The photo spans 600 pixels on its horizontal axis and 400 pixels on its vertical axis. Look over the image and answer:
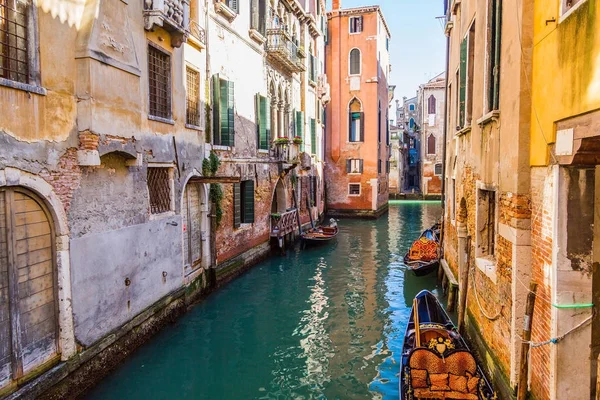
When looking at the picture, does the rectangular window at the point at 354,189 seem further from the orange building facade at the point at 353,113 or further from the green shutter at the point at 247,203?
the green shutter at the point at 247,203

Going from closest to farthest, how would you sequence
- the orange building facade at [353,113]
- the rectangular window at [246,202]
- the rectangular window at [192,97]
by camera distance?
the rectangular window at [192,97], the rectangular window at [246,202], the orange building facade at [353,113]

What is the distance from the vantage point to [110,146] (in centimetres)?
657

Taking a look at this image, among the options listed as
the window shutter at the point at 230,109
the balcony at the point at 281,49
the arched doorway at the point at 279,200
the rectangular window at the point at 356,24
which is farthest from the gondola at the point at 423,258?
the rectangular window at the point at 356,24

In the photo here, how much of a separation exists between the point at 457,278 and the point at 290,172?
9.27 m

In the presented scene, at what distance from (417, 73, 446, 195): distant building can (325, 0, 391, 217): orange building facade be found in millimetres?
13840

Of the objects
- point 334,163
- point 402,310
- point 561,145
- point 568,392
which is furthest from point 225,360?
point 334,163

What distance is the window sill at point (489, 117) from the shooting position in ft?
19.3

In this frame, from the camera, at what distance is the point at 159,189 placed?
8.70m

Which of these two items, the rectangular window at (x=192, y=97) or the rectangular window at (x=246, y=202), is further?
the rectangular window at (x=246, y=202)

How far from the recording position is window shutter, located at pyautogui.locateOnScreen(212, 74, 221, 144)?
11.1 m

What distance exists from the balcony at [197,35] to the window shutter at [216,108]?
0.95m

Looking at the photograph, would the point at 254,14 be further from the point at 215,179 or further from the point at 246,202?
the point at 215,179

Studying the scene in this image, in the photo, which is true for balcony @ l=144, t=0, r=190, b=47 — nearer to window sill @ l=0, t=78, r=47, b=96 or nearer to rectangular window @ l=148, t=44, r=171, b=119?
rectangular window @ l=148, t=44, r=171, b=119

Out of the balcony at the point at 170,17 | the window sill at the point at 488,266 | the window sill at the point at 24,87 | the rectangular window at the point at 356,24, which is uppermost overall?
the rectangular window at the point at 356,24
